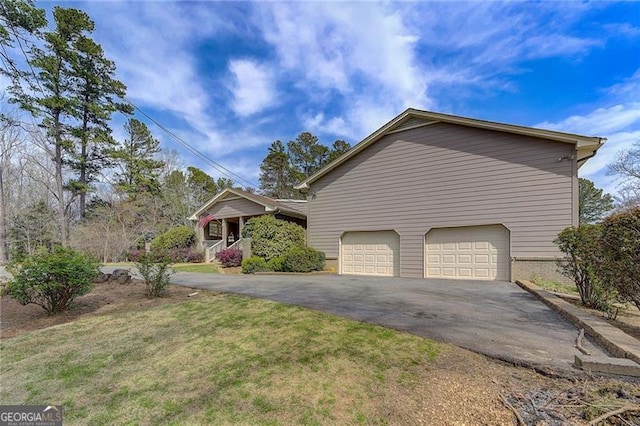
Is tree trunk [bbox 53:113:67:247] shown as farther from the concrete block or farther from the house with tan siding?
the concrete block

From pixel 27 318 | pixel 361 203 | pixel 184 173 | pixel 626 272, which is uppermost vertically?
pixel 184 173

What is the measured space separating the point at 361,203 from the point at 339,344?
32.7ft

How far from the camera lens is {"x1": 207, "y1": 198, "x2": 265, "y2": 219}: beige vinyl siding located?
1748 cm

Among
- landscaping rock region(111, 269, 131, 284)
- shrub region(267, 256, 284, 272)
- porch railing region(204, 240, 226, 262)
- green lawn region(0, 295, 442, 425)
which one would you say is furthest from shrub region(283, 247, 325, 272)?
green lawn region(0, 295, 442, 425)

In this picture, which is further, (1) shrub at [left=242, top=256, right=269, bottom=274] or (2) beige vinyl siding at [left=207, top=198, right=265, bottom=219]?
(2) beige vinyl siding at [left=207, top=198, right=265, bottom=219]

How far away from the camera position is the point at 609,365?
2961 millimetres

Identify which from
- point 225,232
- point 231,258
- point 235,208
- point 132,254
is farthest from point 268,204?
point 132,254

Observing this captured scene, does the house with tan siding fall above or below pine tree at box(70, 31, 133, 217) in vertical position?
below

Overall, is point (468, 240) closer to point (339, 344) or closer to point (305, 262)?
point (305, 262)

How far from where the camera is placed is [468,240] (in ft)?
36.7

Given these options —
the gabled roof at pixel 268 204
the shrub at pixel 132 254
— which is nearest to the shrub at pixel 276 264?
the gabled roof at pixel 268 204

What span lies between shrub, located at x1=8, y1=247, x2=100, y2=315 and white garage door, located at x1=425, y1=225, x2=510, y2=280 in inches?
426

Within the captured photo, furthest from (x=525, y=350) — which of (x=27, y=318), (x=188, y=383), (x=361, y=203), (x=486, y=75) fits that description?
→ (x=486, y=75)

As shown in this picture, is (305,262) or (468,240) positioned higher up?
(468,240)
